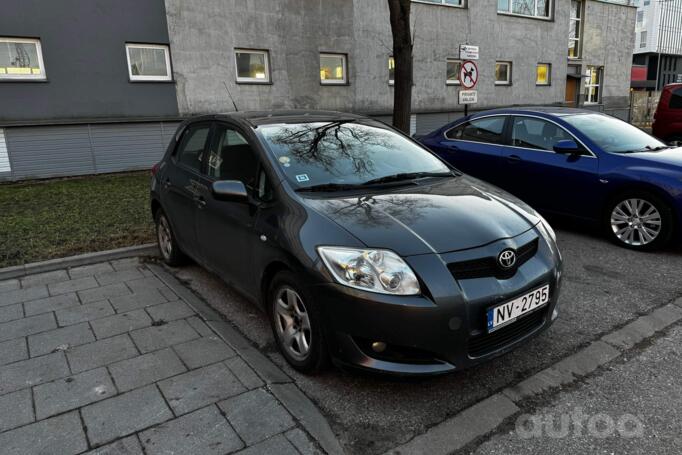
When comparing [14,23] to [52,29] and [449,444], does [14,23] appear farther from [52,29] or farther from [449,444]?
[449,444]

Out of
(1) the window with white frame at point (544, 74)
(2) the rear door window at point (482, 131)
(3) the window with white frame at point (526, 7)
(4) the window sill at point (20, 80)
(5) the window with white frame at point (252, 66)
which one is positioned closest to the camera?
(2) the rear door window at point (482, 131)

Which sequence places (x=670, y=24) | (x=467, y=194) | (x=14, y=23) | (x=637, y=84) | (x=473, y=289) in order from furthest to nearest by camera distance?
(x=670, y=24)
(x=637, y=84)
(x=14, y=23)
(x=467, y=194)
(x=473, y=289)

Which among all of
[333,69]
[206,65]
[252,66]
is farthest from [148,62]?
[333,69]

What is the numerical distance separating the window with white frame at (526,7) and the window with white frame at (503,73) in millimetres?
1864

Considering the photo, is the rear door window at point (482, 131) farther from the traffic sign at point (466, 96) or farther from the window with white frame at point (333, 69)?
the window with white frame at point (333, 69)

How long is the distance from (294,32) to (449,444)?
13045 millimetres

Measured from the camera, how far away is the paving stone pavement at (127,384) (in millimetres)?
2393

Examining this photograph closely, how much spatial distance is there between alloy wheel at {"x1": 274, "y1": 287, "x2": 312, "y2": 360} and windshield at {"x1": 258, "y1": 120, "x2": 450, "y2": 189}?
2.43 ft

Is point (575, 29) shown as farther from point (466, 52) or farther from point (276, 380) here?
point (276, 380)

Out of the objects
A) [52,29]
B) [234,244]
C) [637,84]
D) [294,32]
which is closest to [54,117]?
[52,29]

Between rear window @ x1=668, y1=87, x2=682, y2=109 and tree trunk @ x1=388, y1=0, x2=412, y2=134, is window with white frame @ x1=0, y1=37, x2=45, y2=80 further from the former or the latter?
rear window @ x1=668, y1=87, x2=682, y2=109

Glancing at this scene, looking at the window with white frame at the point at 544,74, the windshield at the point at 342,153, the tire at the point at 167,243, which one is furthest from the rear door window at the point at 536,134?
the window with white frame at the point at 544,74

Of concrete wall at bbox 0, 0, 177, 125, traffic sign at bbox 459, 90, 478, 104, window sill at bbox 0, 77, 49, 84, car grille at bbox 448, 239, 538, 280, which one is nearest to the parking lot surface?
car grille at bbox 448, 239, 538, 280

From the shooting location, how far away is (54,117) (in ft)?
35.3
